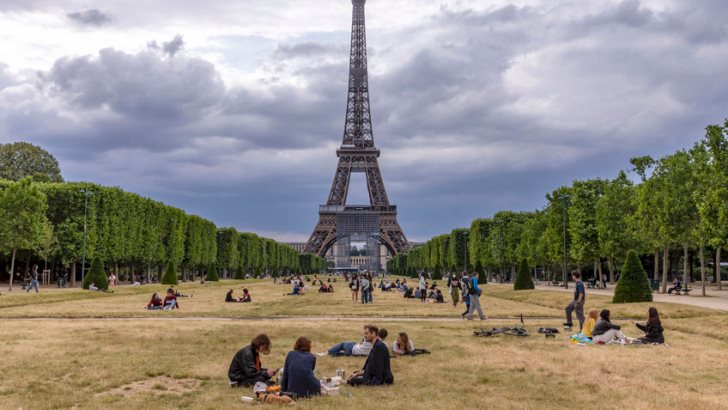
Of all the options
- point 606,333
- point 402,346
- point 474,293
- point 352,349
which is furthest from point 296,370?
point 474,293

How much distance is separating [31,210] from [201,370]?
126 feet

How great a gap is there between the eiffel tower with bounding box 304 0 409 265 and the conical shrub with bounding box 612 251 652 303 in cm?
10428

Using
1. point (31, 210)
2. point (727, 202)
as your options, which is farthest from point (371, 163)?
point (727, 202)

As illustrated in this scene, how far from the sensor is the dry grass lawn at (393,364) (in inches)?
419

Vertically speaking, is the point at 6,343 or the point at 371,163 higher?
the point at 371,163

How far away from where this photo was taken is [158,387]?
11.7 metres

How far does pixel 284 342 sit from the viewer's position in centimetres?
1762

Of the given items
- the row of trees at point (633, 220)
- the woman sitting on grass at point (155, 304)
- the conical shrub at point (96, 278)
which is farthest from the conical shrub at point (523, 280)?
the conical shrub at point (96, 278)

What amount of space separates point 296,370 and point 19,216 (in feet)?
134

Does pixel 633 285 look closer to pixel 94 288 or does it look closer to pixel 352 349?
pixel 352 349

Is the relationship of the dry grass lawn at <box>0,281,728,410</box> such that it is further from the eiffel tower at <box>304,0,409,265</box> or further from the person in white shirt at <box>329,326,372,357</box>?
the eiffel tower at <box>304,0,409,265</box>

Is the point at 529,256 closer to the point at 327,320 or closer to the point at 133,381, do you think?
the point at 327,320

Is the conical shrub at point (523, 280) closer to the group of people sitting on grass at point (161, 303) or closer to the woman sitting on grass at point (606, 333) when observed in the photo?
the group of people sitting on grass at point (161, 303)

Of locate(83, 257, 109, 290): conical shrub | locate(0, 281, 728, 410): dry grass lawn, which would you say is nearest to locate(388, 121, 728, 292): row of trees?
locate(0, 281, 728, 410): dry grass lawn
